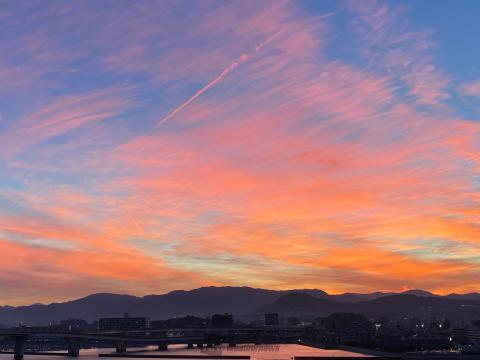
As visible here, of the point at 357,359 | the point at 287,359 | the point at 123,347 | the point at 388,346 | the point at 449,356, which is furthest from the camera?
the point at 123,347

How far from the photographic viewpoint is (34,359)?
482ft

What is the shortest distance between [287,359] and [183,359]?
29.9 m

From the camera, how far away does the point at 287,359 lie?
137 metres

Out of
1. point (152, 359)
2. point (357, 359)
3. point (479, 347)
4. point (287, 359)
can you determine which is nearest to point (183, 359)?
point (152, 359)

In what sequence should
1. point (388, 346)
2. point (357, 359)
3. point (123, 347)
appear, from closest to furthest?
point (357, 359) → point (388, 346) → point (123, 347)

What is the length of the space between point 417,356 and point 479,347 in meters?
17.8

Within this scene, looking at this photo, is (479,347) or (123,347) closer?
(479,347)

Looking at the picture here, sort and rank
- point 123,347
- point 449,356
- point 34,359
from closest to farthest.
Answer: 1. point 449,356
2. point 34,359
3. point 123,347

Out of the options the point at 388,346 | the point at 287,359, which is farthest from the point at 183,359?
the point at 388,346

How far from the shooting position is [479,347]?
129125mm

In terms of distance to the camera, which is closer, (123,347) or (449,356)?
(449,356)

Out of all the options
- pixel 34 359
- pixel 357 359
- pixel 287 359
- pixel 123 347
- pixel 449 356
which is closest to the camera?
pixel 449 356

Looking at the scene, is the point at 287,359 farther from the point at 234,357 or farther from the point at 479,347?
the point at 479,347

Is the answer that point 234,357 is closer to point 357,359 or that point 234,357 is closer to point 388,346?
point 357,359
